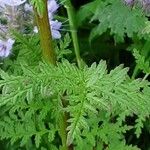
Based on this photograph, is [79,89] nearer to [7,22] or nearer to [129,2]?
[129,2]

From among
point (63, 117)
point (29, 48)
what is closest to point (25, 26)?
point (29, 48)

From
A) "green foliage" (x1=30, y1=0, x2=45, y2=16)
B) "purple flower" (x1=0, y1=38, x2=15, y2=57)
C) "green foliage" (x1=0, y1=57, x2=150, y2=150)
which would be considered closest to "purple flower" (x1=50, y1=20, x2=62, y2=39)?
"purple flower" (x1=0, y1=38, x2=15, y2=57)

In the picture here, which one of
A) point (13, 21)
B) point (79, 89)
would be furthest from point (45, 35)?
point (13, 21)

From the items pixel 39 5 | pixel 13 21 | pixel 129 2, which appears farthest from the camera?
pixel 13 21

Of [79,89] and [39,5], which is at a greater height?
[39,5]

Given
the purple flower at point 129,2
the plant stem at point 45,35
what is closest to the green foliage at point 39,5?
the plant stem at point 45,35

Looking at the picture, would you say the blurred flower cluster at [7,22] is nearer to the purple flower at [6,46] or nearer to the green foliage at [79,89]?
the purple flower at [6,46]

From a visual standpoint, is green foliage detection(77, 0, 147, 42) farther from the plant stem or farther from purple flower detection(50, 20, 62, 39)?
the plant stem

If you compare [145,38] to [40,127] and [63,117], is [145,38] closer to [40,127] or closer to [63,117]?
[40,127]
